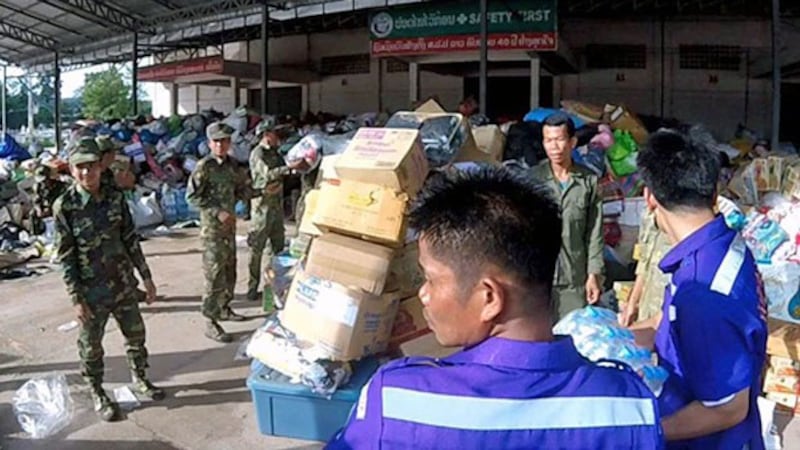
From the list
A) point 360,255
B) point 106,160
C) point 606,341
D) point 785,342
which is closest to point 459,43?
point 106,160

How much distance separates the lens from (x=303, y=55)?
16906 millimetres

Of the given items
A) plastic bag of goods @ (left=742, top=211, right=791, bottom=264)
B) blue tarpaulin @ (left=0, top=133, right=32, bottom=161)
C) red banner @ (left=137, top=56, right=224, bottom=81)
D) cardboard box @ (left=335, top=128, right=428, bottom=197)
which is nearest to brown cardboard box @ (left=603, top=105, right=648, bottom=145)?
plastic bag of goods @ (left=742, top=211, right=791, bottom=264)

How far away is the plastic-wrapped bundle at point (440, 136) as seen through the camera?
10.6 ft

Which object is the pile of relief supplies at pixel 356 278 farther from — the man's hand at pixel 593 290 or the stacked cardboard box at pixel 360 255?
the man's hand at pixel 593 290

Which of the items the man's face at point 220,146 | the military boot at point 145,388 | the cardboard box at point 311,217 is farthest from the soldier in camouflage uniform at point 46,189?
the cardboard box at point 311,217

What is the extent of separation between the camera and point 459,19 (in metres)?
9.91

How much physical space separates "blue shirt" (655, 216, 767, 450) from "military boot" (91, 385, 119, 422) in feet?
9.65

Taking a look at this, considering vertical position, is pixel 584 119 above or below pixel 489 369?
above

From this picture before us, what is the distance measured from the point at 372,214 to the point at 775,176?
393 centimetres

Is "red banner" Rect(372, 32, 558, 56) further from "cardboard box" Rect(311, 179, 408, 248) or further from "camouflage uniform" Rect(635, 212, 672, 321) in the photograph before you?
"cardboard box" Rect(311, 179, 408, 248)

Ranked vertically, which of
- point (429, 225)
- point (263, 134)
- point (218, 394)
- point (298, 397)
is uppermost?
point (263, 134)

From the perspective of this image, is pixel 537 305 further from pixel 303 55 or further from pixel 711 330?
pixel 303 55

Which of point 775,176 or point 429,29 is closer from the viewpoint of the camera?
point 775,176

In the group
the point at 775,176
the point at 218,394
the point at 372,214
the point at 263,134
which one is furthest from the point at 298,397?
the point at 775,176
